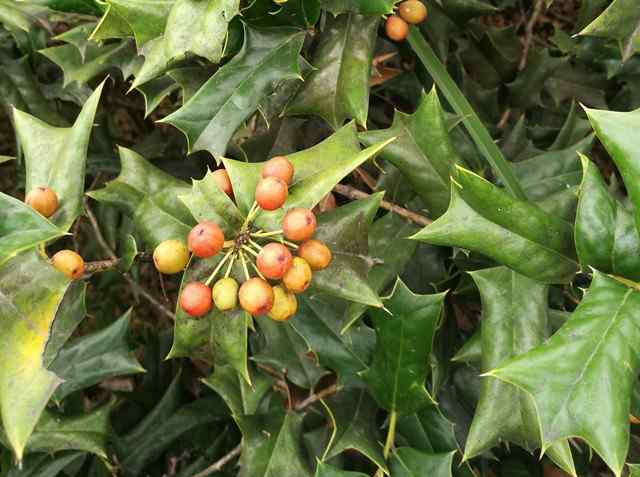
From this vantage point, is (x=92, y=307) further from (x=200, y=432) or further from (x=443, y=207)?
(x=443, y=207)

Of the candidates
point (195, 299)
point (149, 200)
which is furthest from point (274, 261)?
point (149, 200)

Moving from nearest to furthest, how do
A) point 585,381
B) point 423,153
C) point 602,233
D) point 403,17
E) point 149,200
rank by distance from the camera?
point 585,381 < point 602,233 < point 149,200 < point 423,153 < point 403,17

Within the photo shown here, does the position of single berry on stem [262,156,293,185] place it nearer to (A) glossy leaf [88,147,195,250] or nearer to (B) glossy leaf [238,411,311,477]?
(A) glossy leaf [88,147,195,250]

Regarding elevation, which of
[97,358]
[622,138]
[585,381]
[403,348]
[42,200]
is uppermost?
[622,138]

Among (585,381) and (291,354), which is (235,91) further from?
(585,381)

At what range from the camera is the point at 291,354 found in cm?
146

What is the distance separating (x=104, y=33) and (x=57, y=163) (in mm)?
240

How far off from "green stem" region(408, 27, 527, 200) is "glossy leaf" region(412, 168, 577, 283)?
206 millimetres

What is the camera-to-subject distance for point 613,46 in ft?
4.99

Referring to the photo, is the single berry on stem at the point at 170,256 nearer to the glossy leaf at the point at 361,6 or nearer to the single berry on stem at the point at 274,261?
the single berry on stem at the point at 274,261

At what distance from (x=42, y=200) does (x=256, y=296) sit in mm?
379

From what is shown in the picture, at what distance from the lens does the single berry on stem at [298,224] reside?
914mm

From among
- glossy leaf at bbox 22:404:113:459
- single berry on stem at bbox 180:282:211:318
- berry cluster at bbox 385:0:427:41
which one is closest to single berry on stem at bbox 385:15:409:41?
berry cluster at bbox 385:0:427:41

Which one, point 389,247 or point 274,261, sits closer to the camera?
point 274,261
